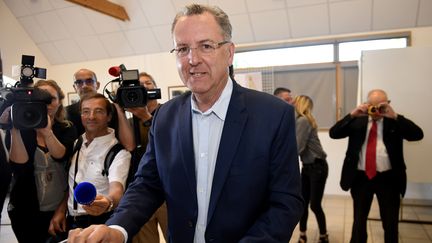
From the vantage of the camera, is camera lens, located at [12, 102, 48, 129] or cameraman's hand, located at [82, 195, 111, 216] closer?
cameraman's hand, located at [82, 195, 111, 216]

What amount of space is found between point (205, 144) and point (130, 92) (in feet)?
2.09

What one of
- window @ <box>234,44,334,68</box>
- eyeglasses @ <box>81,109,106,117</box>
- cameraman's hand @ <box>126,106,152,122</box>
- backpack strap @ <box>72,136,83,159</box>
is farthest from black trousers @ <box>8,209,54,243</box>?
window @ <box>234,44,334,68</box>

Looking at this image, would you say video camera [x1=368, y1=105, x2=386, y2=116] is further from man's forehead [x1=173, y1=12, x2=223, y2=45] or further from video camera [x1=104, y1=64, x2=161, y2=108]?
man's forehead [x1=173, y1=12, x2=223, y2=45]

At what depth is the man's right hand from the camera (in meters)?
0.88

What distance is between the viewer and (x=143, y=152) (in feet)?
6.06

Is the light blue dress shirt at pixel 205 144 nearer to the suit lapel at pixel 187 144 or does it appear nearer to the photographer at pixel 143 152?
A: the suit lapel at pixel 187 144

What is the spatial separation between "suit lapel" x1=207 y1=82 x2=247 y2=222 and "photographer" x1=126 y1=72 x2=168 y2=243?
0.74 meters

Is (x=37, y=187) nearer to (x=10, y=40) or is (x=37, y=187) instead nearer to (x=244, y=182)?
(x=244, y=182)

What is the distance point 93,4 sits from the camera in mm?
4715

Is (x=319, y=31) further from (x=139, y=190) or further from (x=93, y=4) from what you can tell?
(x=139, y=190)

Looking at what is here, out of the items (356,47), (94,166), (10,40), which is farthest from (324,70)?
(10,40)

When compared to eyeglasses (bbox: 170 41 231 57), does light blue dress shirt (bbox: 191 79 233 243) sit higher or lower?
lower

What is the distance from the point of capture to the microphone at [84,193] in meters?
1.06

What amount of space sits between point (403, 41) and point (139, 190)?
4.49 meters
